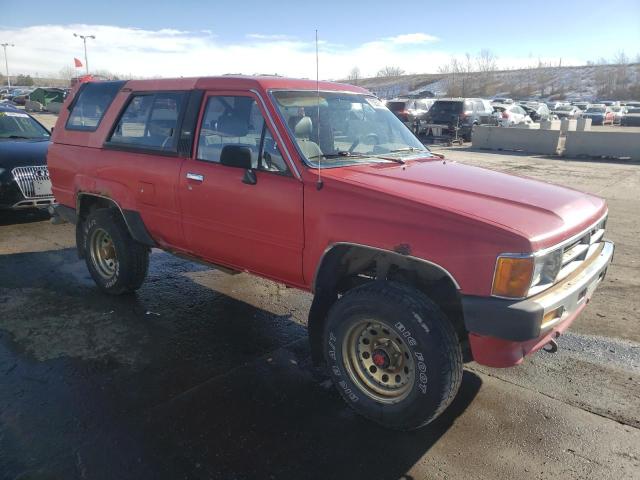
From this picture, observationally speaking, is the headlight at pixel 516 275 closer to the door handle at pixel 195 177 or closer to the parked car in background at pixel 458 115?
the door handle at pixel 195 177

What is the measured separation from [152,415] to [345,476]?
1280 millimetres

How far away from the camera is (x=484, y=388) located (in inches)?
139

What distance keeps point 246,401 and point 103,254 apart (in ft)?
8.54

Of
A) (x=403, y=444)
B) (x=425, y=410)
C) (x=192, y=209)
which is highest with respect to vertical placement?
(x=192, y=209)

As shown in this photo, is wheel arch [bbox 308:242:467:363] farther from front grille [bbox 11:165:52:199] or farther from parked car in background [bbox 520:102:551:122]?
parked car in background [bbox 520:102:551:122]

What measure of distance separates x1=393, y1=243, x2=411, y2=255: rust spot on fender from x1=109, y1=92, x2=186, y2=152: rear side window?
217 cm

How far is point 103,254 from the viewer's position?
5.06 metres

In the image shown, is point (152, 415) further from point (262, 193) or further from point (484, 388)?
point (484, 388)

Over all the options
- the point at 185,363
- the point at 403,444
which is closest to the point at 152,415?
the point at 185,363

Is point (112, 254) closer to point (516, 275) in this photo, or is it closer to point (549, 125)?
point (516, 275)

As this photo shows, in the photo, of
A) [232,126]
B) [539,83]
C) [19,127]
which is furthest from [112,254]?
[539,83]

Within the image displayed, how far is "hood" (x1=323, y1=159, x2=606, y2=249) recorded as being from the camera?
2.68 meters

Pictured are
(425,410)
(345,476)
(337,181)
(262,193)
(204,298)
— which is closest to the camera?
(345,476)

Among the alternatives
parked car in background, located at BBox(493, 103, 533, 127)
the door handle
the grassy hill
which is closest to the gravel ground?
the door handle
